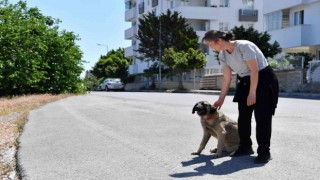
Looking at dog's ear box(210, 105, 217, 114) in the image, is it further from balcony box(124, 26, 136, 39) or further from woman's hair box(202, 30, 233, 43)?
balcony box(124, 26, 136, 39)

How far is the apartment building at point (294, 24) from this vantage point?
3497cm

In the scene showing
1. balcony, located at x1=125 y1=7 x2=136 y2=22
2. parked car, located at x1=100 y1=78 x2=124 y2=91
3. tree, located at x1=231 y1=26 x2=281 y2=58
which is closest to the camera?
tree, located at x1=231 y1=26 x2=281 y2=58

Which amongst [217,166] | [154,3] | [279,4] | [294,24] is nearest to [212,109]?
[217,166]

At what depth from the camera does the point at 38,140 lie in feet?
29.2

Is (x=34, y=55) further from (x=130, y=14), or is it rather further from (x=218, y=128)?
(x=130, y=14)

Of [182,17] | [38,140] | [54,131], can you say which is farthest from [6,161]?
[182,17]

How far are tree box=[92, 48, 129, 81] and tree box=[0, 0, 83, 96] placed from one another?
40530 mm

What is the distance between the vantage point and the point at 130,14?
7400 cm

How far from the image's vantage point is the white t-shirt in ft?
19.3

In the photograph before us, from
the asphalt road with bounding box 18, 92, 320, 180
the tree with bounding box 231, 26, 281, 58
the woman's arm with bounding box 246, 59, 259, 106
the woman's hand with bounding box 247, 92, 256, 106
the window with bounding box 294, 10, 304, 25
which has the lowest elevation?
the asphalt road with bounding box 18, 92, 320, 180

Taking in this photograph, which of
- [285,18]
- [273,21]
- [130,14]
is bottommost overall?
[273,21]

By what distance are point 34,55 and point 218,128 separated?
69.3 feet

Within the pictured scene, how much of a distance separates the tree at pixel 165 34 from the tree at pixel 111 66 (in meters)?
17.3

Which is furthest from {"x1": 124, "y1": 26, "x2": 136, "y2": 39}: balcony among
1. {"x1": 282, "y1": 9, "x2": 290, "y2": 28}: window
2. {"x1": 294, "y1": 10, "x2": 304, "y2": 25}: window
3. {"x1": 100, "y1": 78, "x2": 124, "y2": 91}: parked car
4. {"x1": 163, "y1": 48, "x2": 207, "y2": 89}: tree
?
{"x1": 294, "y1": 10, "x2": 304, "y2": 25}: window
